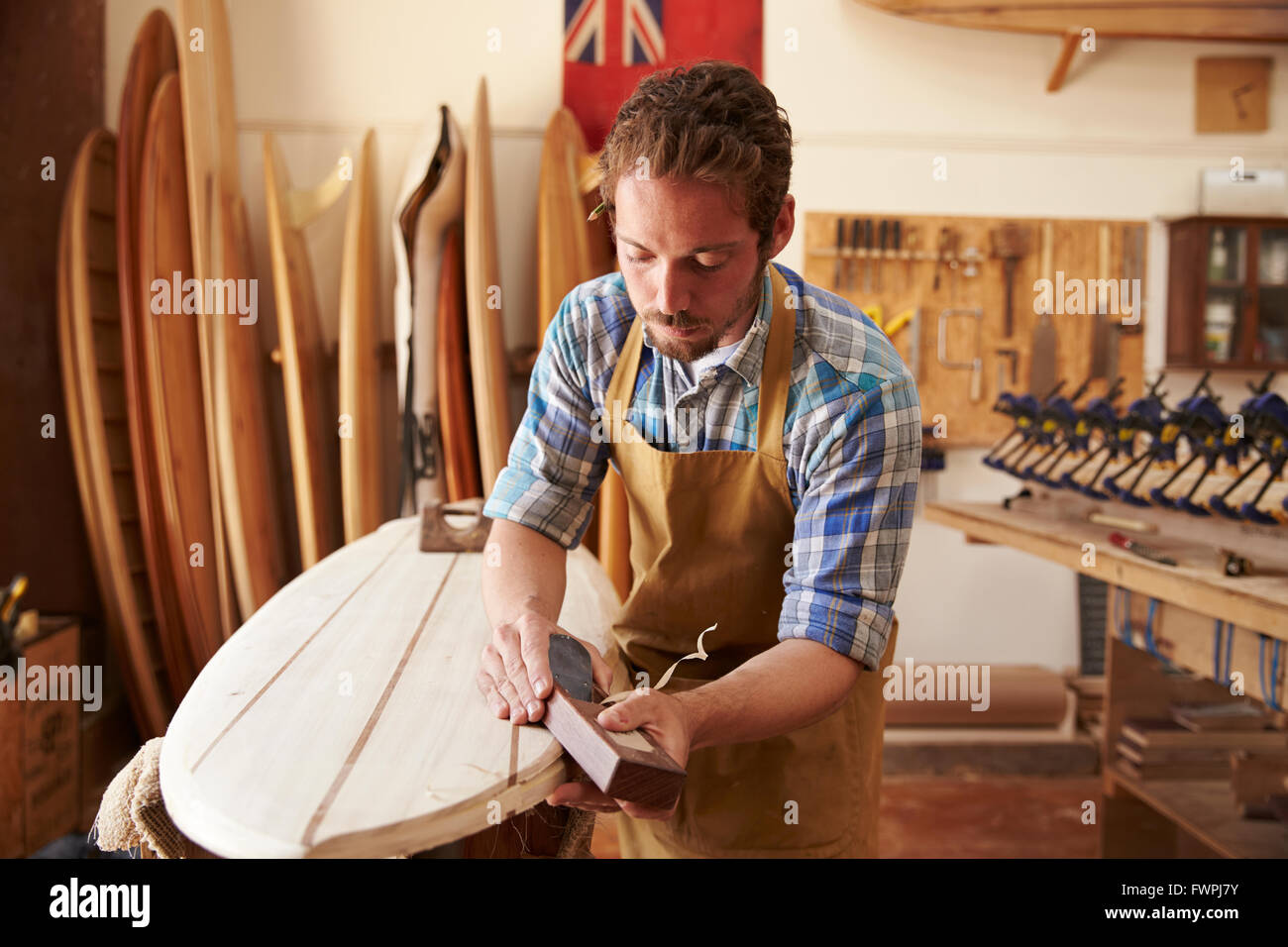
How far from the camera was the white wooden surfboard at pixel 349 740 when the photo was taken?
937 millimetres

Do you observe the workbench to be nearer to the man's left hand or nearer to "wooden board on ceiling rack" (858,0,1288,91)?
the man's left hand

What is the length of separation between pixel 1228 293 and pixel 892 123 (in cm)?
158

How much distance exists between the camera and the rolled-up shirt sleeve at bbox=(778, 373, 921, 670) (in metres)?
1.33

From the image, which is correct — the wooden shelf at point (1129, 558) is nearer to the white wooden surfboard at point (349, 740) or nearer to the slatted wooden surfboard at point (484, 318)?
the white wooden surfboard at point (349, 740)

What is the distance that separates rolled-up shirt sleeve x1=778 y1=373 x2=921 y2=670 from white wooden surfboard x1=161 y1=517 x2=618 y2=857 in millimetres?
389

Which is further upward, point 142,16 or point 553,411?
point 142,16

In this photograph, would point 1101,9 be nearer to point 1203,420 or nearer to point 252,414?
point 1203,420

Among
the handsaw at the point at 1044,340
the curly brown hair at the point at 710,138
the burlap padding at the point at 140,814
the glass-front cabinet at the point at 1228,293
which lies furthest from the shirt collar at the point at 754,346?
the glass-front cabinet at the point at 1228,293

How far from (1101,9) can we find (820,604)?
3.35 m

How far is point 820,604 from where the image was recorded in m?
1.33

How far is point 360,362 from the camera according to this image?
11.2ft
